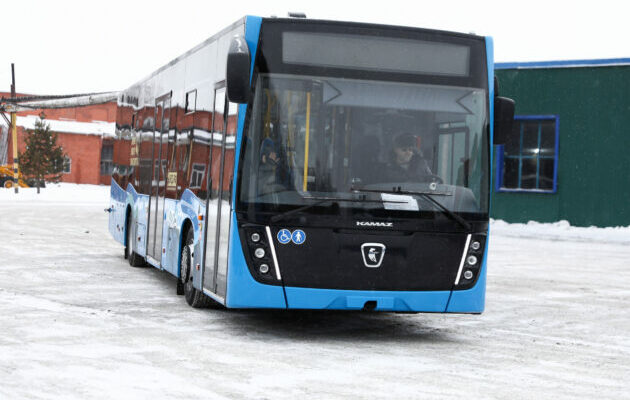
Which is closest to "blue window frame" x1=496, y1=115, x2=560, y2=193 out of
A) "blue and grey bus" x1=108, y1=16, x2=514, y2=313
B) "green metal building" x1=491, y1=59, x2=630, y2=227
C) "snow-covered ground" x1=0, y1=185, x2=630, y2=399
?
"green metal building" x1=491, y1=59, x2=630, y2=227

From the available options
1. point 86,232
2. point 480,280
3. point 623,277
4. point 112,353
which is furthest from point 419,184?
point 86,232

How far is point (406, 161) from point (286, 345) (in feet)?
6.36

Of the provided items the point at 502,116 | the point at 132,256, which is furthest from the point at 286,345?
the point at 132,256

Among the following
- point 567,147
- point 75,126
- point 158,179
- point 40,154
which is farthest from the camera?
point 75,126

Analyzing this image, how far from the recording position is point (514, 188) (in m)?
33.9

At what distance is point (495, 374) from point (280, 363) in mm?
1675

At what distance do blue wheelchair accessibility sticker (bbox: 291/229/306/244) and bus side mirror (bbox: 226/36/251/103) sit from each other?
1.22m

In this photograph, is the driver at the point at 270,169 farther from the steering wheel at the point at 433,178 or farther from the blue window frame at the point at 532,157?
the blue window frame at the point at 532,157

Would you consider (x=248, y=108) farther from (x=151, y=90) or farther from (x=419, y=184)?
(x=151, y=90)

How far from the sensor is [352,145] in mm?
8609

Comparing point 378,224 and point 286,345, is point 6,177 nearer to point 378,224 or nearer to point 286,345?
point 286,345

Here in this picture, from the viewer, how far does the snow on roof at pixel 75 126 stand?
77125 mm

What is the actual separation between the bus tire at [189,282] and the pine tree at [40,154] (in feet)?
176

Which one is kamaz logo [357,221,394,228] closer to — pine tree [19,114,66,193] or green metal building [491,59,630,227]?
green metal building [491,59,630,227]
